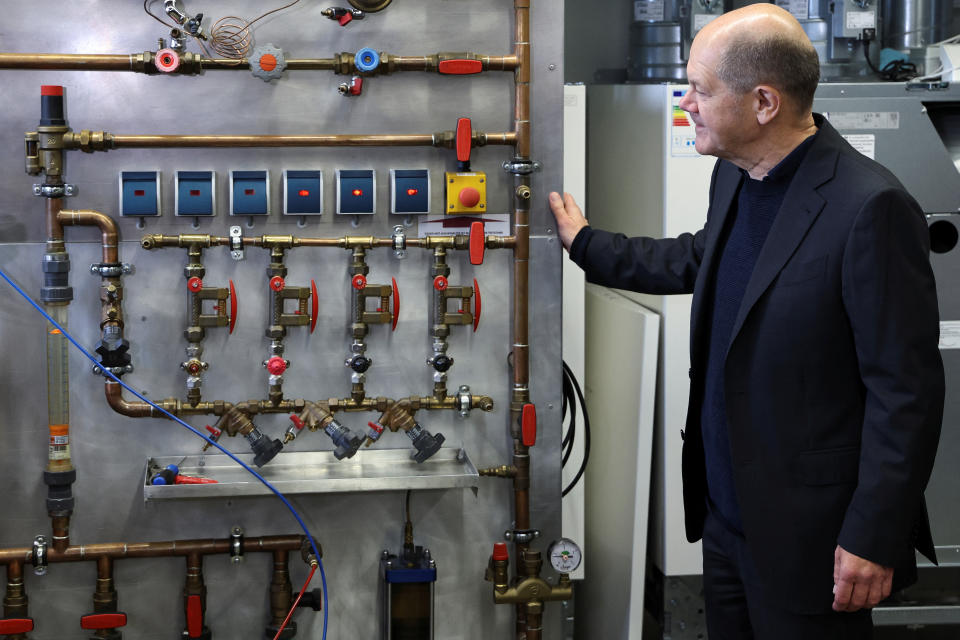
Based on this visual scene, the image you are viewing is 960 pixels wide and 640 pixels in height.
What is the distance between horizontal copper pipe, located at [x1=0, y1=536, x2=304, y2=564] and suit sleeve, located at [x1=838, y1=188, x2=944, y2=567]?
3.76 ft

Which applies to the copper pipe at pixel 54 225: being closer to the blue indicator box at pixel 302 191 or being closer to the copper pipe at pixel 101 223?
the copper pipe at pixel 101 223

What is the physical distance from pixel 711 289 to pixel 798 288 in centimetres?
25

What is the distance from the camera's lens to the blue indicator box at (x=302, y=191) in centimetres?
197

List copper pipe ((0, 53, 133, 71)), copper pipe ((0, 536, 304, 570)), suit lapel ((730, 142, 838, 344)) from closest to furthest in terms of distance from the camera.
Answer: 1. suit lapel ((730, 142, 838, 344))
2. copper pipe ((0, 53, 133, 71))
3. copper pipe ((0, 536, 304, 570))

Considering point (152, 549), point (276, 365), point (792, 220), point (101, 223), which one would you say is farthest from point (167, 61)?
point (792, 220)

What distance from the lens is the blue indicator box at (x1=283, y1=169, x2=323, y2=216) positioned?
1973mm

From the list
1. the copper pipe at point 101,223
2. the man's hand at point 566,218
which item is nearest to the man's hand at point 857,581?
the man's hand at point 566,218

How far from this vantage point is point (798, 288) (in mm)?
1566

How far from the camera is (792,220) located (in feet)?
5.25

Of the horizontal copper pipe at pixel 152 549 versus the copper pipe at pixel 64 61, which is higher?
the copper pipe at pixel 64 61

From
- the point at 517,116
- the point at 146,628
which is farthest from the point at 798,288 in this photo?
the point at 146,628

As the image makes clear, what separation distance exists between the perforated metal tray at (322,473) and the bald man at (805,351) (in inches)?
21.6

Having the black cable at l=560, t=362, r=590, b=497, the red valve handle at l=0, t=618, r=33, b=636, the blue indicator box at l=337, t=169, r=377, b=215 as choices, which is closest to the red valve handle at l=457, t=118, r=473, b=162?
the blue indicator box at l=337, t=169, r=377, b=215

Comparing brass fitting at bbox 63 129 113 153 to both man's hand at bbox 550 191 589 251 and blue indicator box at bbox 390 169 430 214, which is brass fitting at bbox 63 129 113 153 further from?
man's hand at bbox 550 191 589 251
